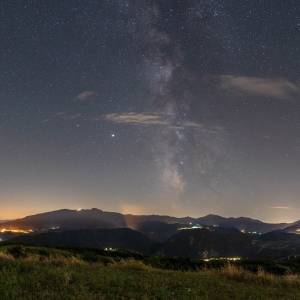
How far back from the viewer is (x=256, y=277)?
19.6 metres

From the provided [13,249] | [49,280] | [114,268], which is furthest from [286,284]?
[13,249]

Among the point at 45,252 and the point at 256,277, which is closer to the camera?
the point at 256,277

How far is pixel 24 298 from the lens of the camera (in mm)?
10469

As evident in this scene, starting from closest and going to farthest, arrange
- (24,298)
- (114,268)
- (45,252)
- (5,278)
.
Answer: (24,298) → (5,278) → (114,268) → (45,252)

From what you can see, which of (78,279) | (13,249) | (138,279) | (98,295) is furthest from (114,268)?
(13,249)

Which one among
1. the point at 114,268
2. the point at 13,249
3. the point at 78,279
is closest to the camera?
the point at 78,279

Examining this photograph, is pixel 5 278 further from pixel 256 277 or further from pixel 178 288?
pixel 256 277

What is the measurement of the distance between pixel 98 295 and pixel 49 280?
246cm

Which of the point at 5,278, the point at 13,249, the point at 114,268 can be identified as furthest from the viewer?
the point at 13,249

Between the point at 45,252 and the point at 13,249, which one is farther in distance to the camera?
the point at 45,252

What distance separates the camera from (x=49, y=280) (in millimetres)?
13734

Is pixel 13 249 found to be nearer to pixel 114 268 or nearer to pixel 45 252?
pixel 45 252

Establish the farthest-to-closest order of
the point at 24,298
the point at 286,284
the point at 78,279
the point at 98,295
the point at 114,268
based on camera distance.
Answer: the point at 114,268 → the point at 286,284 → the point at 78,279 → the point at 98,295 → the point at 24,298

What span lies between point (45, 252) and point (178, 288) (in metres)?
26.9
